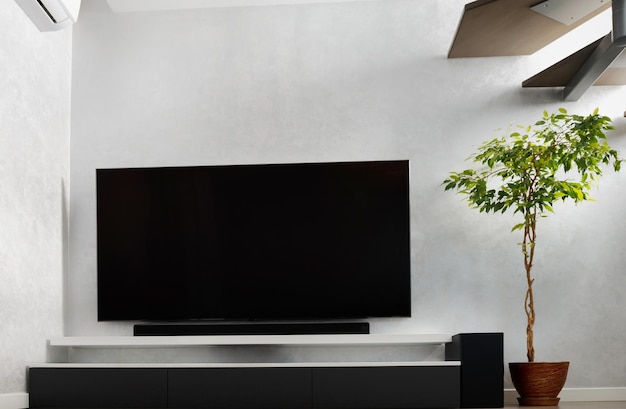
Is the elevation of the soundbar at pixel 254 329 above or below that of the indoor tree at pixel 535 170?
below

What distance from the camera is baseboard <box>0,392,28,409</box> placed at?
12.3 ft

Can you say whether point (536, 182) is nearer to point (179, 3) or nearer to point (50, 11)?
point (179, 3)

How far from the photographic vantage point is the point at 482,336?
386cm

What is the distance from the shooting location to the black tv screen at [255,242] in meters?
4.27

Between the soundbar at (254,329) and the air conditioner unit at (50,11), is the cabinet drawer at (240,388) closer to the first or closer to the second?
the soundbar at (254,329)

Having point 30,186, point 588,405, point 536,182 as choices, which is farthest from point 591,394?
point 30,186

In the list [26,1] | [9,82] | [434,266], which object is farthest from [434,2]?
[26,1]

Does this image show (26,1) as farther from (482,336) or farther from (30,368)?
(482,336)

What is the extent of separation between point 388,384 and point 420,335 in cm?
31

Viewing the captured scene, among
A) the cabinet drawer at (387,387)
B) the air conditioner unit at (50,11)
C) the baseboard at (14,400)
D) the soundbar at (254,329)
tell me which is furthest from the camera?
the soundbar at (254,329)

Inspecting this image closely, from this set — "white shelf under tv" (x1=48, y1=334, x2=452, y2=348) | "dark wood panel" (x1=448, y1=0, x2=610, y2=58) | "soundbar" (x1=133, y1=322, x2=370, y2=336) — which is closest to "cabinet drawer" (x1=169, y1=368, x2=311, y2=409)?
"white shelf under tv" (x1=48, y1=334, x2=452, y2=348)

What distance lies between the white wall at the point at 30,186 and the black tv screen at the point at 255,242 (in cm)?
26

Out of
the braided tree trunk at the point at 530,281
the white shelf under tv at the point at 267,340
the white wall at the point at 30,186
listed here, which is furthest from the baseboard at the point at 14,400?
the braided tree trunk at the point at 530,281

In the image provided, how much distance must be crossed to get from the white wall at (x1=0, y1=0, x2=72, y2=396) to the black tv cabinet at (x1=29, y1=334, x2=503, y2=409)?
245 mm
